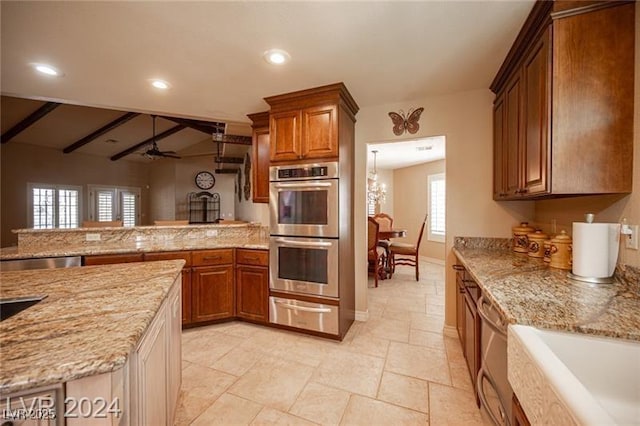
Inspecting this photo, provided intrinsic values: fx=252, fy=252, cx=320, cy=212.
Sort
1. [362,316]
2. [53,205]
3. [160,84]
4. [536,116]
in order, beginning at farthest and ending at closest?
[53,205], [362,316], [160,84], [536,116]

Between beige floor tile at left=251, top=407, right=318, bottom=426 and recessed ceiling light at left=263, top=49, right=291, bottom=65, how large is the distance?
2.54 m

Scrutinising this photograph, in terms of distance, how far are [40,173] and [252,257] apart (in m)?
7.63

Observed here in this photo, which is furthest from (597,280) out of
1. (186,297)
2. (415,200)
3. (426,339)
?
(415,200)

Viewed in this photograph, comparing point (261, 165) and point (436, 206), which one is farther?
point (436, 206)

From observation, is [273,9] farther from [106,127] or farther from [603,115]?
[106,127]

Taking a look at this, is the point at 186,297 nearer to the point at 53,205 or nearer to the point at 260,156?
the point at 260,156

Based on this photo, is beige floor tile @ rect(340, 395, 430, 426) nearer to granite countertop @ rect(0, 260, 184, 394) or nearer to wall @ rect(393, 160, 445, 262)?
granite countertop @ rect(0, 260, 184, 394)

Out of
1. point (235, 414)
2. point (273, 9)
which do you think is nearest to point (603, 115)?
point (273, 9)

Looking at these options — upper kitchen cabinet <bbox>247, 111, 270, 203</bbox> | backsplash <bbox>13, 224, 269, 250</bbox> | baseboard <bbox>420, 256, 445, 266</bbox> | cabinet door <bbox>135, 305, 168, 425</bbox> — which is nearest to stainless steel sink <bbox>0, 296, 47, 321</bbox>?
cabinet door <bbox>135, 305, 168, 425</bbox>

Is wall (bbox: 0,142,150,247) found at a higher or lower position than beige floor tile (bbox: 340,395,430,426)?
higher

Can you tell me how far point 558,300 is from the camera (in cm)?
112

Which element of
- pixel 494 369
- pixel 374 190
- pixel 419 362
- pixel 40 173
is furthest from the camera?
pixel 40 173

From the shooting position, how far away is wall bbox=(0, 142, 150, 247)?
5984 mm

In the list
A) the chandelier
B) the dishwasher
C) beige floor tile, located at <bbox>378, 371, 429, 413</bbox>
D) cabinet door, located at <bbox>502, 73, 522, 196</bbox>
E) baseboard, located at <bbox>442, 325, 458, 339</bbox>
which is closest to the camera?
the dishwasher
